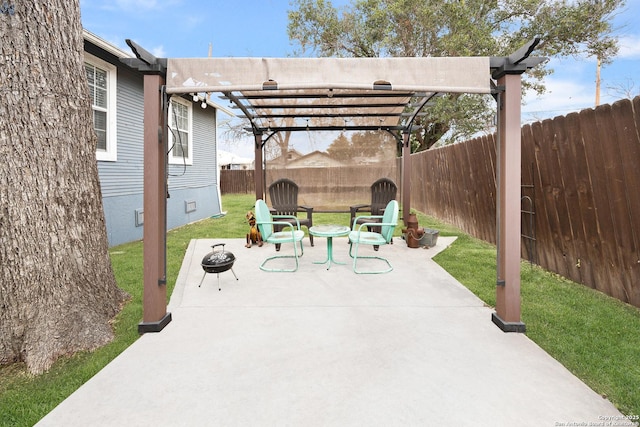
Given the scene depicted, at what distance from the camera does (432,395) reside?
5.67 ft

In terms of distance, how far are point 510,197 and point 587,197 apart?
1.28 metres

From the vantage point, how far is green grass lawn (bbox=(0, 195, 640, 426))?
178 centimetres

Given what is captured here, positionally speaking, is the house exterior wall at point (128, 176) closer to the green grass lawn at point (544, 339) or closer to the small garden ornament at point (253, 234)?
the small garden ornament at point (253, 234)

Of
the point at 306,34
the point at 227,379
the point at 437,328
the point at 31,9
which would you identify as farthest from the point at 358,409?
the point at 306,34

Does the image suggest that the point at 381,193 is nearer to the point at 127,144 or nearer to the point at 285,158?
the point at 285,158

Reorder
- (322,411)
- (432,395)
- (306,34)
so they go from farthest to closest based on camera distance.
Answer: (306,34), (432,395), (322,411)

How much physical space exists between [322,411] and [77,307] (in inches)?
73.3

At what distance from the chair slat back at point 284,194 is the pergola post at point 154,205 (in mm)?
3505

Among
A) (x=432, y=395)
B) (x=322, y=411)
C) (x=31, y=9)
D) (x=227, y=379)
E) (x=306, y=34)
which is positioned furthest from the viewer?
(x=306, y=34)

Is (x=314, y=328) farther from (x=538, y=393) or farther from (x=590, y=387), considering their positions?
(x=590, y=387)

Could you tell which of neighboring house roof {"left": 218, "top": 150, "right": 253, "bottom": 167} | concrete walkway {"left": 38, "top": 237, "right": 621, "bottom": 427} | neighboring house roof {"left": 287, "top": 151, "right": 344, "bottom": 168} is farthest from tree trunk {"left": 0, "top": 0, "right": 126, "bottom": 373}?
neighboring house roof {"left": 218, "top": 150, "right": 253, "bottom": 167}

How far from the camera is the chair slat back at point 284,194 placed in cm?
611

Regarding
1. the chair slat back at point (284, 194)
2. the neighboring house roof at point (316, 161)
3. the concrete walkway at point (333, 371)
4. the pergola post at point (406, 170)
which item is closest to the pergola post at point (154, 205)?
the concrete walkway at point (333, 371)

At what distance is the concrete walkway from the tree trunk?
1.72 feet
